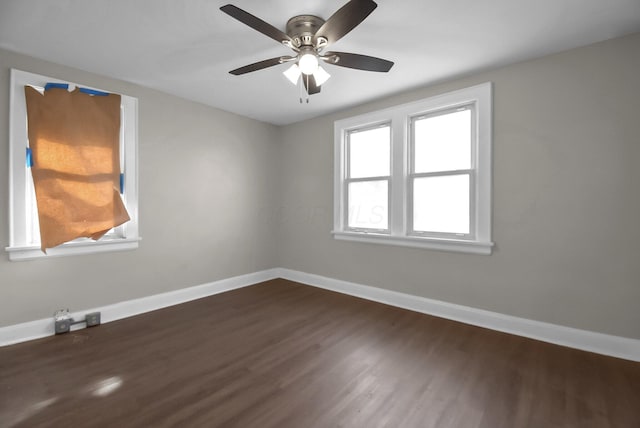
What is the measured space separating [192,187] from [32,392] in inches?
94.5

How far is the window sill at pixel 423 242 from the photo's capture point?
2.84m

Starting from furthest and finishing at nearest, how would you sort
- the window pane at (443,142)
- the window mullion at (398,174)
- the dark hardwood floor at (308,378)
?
the window mullion at (398,174)
the window pane at (443,142)
the dark hardwood floor at (308,378)

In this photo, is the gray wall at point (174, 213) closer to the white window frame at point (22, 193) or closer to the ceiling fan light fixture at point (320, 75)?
the white window frame at point (22, 193)

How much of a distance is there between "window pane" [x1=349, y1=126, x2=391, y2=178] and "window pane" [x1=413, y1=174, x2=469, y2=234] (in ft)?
1.79

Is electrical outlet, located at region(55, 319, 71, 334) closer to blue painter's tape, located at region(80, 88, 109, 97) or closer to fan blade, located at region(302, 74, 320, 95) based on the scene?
blue painter's tape, located at region(80, 88, 109, 97)

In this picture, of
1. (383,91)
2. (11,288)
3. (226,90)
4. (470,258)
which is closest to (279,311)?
(470,258)

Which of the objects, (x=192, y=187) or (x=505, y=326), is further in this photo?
(x=192, y=187)

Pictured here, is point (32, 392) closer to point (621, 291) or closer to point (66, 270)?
point (66, 270)

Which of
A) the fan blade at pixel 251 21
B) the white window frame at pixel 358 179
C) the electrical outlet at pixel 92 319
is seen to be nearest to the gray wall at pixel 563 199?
the white window frame at pixel 358 179

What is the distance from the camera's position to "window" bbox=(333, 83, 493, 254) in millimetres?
2855

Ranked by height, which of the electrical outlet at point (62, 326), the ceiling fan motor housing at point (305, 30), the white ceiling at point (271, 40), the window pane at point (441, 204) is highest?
the white ceiling at point (271, 40)

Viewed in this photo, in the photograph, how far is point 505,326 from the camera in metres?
2.69

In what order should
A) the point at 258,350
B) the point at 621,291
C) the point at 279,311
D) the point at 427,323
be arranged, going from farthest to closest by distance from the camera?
1. the point at 279,311
2. the point at 427,323
3. the point at 258,350
4. the point at 621,291

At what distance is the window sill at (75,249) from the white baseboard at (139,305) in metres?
0.60
